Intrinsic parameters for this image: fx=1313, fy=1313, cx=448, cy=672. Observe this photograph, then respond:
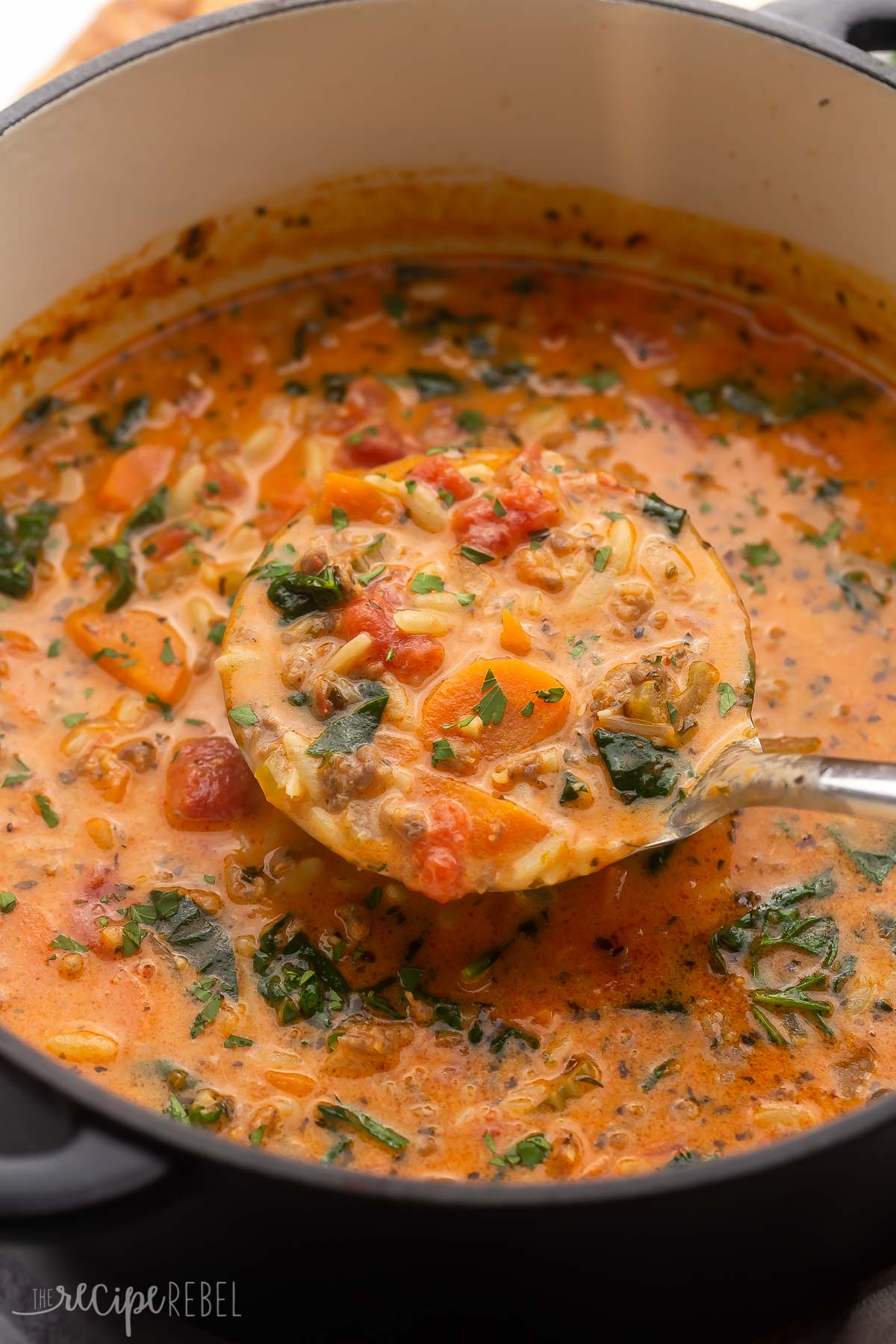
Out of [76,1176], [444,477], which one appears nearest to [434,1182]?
[76,1176]

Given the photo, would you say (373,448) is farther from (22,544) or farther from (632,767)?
(632,767)

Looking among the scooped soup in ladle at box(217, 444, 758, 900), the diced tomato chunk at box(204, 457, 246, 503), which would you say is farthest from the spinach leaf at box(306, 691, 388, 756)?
the diced tomato chunk at box(204, 457, 246, 503)

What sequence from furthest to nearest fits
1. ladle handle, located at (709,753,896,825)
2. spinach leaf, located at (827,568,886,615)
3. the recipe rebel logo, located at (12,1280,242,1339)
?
1. spinach leaf, located at (827,568,886,615)
2. ladle handle, located at (709,753,896,825)
3. the recipe rebel logo, located at (12,1280,242,1339)

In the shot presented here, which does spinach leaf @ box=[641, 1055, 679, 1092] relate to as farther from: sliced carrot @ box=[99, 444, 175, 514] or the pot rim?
sliced carrot @ box=[99, 444, 175, 514]

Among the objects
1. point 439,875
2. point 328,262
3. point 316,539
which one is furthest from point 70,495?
point 439,875

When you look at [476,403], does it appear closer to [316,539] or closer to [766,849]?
[316,539]
